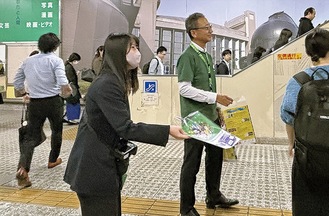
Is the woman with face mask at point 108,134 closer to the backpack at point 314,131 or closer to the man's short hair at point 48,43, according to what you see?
the backpack at point 314,131

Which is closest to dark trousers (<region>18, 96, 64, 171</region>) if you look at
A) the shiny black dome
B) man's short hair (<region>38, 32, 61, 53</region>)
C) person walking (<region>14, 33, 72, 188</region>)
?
person walking (<region>14, 33, 72, 188</region>)

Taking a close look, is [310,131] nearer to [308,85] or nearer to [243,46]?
[308,85]

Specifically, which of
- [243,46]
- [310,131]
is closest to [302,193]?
[310,131]

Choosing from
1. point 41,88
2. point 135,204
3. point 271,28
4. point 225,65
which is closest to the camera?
point 135,204

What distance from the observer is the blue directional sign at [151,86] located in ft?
23.2

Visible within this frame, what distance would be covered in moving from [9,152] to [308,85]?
4766mm

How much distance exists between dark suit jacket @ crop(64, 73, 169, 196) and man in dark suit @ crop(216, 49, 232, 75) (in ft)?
20.1

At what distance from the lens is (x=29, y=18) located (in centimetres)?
1047

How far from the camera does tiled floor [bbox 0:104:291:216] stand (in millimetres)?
3322

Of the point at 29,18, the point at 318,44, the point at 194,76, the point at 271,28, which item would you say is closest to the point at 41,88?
the point at 194,76

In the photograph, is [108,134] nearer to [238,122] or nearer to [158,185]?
[158,185]

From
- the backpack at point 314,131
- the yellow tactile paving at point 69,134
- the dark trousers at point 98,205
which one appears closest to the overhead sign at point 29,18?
the yellow tactile paving at point 69,134

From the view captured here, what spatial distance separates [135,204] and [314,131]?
208cm

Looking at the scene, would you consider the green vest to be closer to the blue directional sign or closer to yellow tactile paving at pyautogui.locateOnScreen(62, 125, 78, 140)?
the blue directional sign
